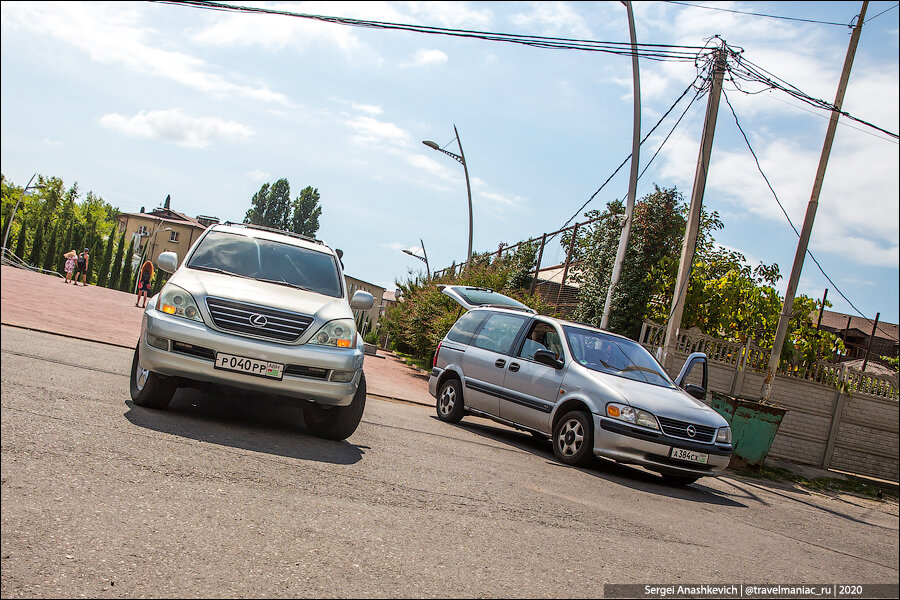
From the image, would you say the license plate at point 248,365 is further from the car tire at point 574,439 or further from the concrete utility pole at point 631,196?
the concrete utility pole at point 631,196

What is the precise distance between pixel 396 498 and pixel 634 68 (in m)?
11.7

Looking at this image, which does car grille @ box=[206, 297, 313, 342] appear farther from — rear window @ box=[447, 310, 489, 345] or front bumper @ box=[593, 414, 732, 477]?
rear window @ box=[447, 310, 489, 345]

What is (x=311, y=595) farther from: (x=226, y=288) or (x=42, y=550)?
(x=226, y=288)

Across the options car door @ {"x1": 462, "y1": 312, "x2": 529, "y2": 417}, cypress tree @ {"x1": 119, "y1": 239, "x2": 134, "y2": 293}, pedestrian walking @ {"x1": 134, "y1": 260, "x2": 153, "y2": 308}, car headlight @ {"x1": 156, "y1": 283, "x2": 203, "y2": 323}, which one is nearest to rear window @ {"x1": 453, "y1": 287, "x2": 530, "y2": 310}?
car door @ {"x1": 462, "y1": 312, "x2": 529, "y2": 417}

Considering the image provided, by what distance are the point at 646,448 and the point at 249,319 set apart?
4.22 meters

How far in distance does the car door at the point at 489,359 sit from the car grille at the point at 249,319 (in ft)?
13.8

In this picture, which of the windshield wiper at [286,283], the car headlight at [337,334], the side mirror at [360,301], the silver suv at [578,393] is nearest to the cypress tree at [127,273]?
the silver suv at [578,393]

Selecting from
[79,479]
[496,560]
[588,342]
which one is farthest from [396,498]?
[588,342]

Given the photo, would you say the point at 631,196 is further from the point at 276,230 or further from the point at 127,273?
the point at 127,273

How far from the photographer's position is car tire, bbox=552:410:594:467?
7.99 m

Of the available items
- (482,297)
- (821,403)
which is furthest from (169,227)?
(821,403)

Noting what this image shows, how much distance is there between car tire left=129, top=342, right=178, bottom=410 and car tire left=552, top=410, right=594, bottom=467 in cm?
426

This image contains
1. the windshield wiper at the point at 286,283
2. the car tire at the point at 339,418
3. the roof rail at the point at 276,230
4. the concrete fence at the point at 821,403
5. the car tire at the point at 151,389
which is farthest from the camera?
the roof rail at the point at 276,230

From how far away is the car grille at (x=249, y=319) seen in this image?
231 inches
